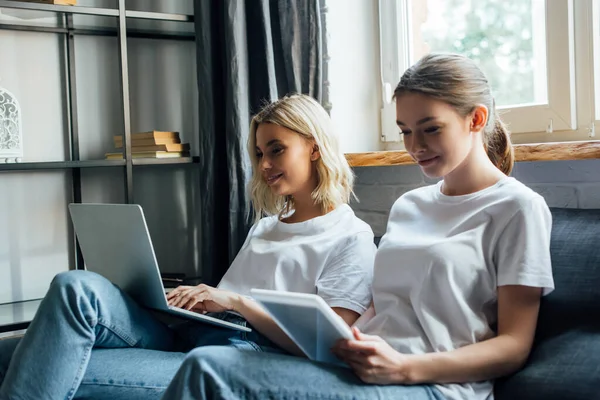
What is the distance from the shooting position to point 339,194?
1840 mm

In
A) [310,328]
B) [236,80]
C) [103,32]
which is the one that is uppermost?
[103,32]

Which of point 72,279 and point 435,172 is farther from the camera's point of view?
point 72,279

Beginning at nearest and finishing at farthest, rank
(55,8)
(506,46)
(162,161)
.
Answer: (506,46), (55,8), (162,161)

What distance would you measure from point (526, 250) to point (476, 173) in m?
0.22

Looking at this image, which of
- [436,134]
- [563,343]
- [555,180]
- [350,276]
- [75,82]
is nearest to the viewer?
[563,343]

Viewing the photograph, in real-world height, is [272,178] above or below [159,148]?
below

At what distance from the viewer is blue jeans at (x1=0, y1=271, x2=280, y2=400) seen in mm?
1446

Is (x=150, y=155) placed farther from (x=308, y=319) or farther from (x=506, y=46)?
(x=308, y=319)

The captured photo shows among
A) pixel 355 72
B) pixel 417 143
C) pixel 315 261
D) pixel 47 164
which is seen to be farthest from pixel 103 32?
pixel 417 143

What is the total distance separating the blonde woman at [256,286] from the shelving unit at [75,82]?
580 millimetres

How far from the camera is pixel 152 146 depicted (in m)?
2.41

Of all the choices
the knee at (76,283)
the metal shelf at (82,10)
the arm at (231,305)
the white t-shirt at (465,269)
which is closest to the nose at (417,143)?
the white t-shirt at (465,269)

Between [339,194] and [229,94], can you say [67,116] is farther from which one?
[339,194]

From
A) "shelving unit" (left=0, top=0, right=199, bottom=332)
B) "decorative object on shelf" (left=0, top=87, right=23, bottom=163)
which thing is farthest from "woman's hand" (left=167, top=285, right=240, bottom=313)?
"decorative object on shelf" (left=0, top=87, right=23, bottom=163)
